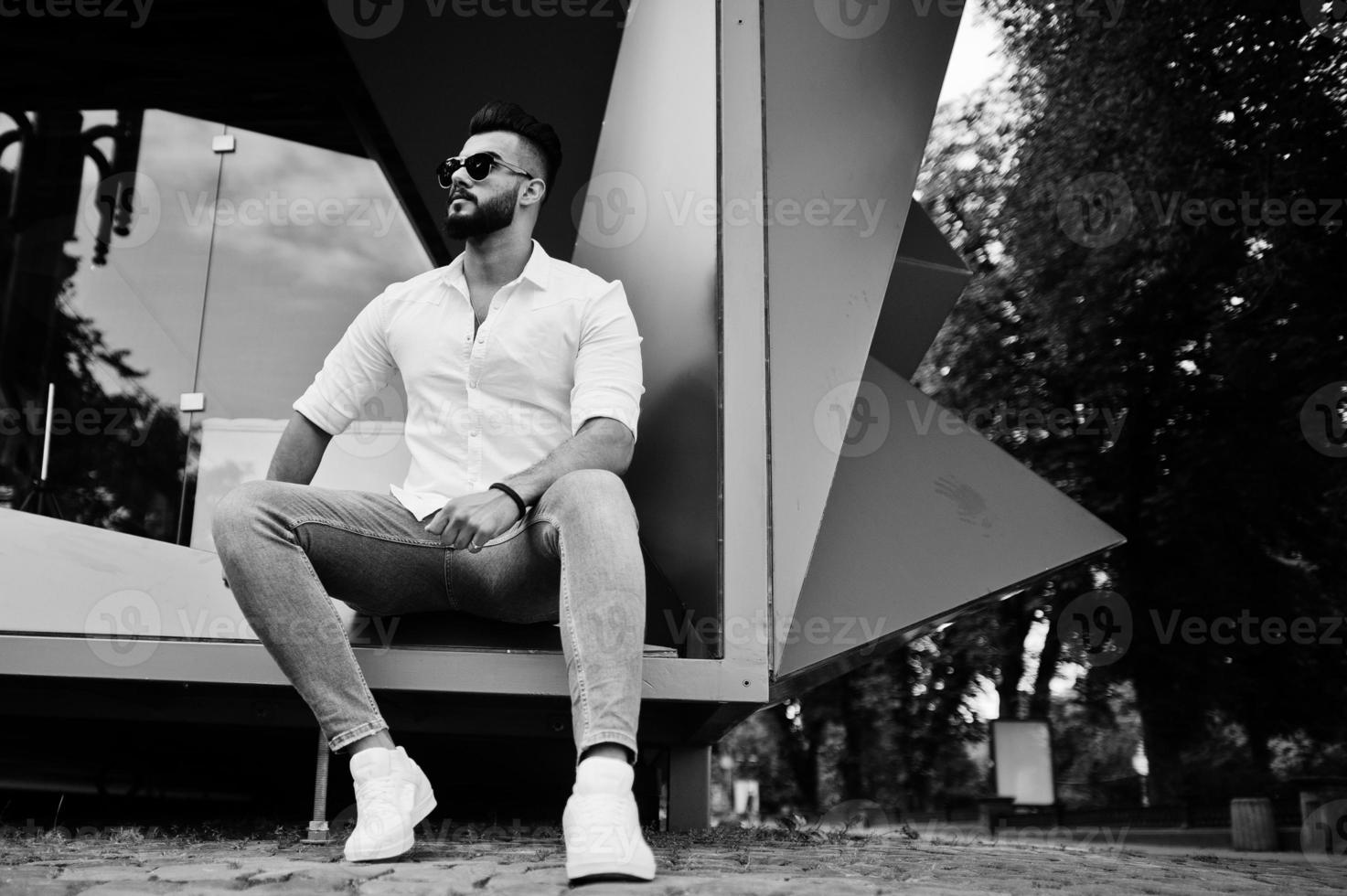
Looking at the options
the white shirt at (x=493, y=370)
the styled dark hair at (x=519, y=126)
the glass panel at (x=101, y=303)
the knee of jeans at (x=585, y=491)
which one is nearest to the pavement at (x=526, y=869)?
the knee of jeans at (x=585, y=491)

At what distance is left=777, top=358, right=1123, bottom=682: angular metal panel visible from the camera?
12.7 ft

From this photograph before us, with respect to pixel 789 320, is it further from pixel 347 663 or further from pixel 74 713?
pixel 74 713

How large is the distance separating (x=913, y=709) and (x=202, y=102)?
1341 centimetres

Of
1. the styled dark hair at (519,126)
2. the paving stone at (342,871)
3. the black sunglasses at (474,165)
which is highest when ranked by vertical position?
the styled dark hair at (519,126)

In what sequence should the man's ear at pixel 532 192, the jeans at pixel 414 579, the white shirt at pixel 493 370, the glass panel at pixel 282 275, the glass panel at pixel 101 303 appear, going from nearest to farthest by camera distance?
the jeans at pixel 414 579
the white shirt at pixel 493 370
the man's ear at pixel 532 192
the glass panel at pixel 282 275
the glass panel at pixel 101 303

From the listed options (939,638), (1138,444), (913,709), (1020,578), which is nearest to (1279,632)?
(1138,444)

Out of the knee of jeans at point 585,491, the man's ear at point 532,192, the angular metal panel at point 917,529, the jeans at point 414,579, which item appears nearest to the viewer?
the jeans at point 414,579

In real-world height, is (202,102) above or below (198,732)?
above

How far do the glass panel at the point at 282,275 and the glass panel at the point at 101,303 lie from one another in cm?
13

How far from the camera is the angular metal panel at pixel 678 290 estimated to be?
11.8 feet

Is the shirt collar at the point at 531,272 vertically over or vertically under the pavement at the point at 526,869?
over

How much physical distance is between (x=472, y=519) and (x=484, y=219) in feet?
3.77

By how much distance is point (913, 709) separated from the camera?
1711cm

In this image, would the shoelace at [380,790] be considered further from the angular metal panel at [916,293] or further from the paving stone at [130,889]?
the angular metal panel at [916,293]
